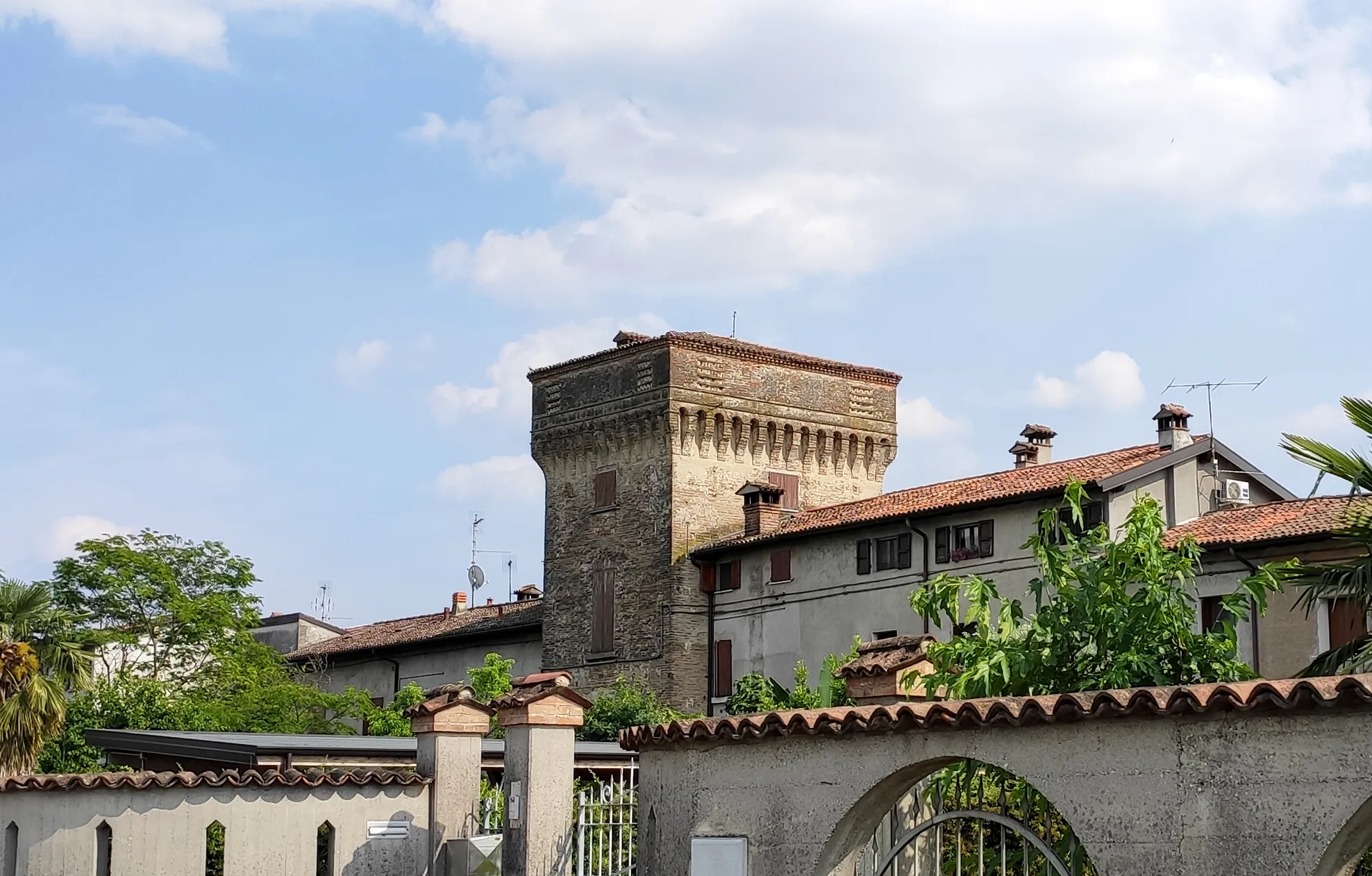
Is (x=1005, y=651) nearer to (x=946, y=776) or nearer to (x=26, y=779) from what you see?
(x=946, y=776)

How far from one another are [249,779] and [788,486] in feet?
88.8

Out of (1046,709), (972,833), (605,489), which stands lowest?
(972,833)

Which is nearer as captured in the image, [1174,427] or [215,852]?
[215,852]

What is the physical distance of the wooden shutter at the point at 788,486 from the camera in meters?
42.6

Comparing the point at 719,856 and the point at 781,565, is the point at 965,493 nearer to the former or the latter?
the point at 781,565

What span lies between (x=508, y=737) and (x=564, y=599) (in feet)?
89.8

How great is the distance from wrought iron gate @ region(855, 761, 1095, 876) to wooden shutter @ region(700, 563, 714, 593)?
2579 cm

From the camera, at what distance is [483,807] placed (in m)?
17.6

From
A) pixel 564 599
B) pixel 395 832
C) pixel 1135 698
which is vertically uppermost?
pixel 564 599

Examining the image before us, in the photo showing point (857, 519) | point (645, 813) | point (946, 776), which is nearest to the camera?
point (946, 776)

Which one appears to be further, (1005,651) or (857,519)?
(857,519)

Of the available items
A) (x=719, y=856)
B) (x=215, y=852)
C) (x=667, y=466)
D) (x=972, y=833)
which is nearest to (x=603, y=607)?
(x=667, y=466)

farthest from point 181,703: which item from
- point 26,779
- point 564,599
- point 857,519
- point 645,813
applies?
point 645,813

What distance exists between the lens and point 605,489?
1699 inches
